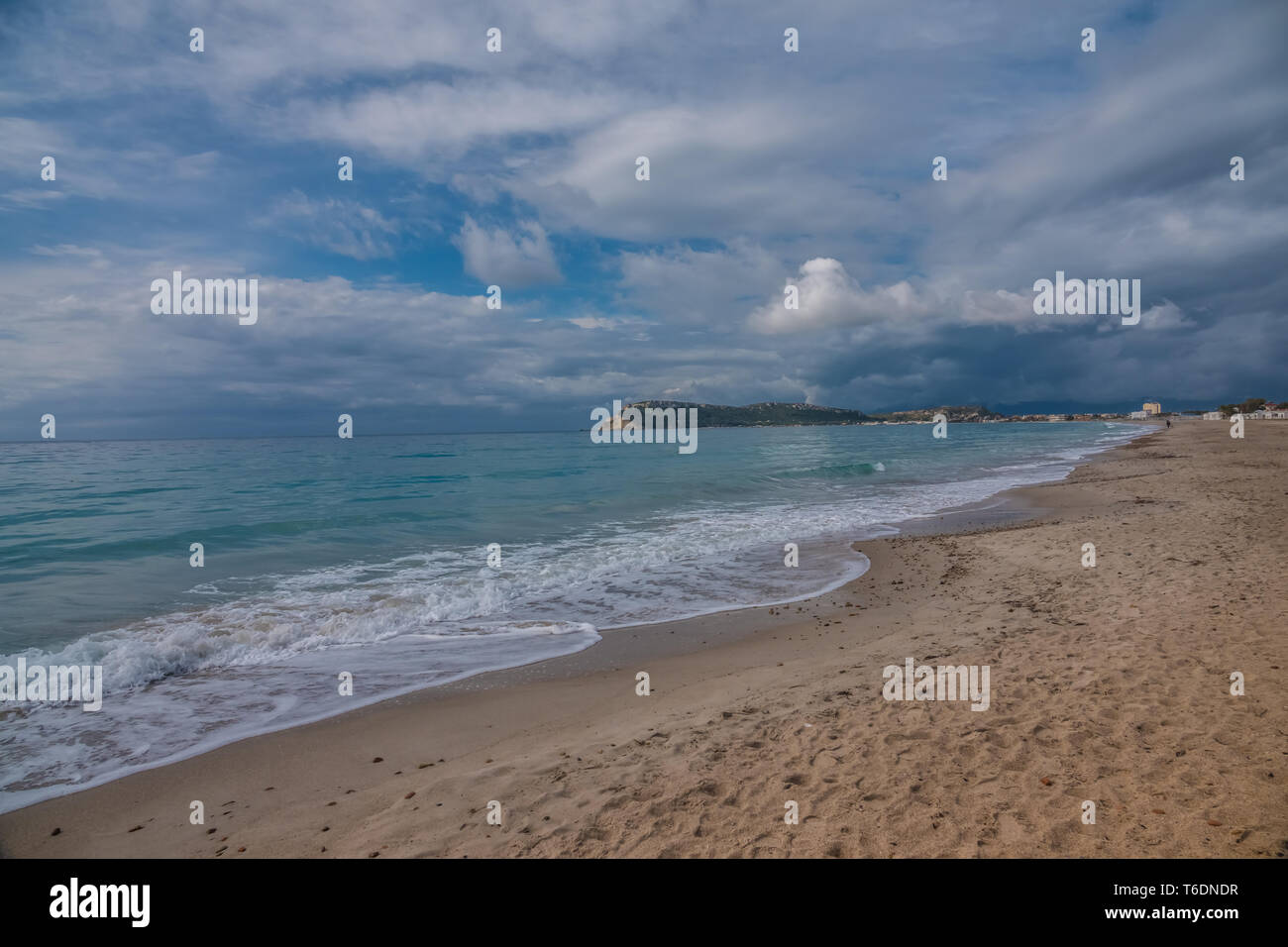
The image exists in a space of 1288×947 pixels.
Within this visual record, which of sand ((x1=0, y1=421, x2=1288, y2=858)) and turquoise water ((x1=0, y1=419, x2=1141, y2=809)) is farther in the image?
turquoise water ((x1=0, y1=419, x2=1141, y2=809))

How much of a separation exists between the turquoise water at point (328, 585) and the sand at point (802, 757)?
1.26 m

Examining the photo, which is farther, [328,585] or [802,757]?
[328,585]

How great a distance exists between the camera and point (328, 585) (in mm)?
13812

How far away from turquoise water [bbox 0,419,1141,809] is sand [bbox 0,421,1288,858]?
1257mm

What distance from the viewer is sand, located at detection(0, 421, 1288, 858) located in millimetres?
4020

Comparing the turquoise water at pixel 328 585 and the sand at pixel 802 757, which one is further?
the turquoise water at pixel 328 585

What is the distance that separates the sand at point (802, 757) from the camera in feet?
13.2

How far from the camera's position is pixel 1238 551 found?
11555 mm

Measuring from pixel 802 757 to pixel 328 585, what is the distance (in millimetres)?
12235

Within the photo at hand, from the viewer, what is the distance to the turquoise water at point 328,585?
758 cm

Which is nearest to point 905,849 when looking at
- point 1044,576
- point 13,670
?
point 1044,576

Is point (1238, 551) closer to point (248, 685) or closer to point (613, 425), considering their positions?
point (248, 685)
